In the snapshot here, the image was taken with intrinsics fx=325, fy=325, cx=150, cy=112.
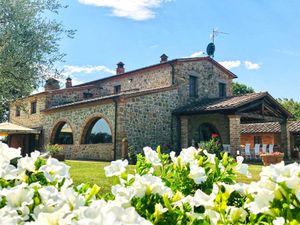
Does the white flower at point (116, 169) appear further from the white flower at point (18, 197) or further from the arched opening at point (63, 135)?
the arched opening at point (63, 135)

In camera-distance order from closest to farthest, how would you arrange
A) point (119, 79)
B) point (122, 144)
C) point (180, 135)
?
point (122, 144) < point (180, 135) < point (119, 79)

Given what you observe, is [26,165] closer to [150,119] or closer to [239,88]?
[150,119]

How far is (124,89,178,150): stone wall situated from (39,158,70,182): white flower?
14827 mm

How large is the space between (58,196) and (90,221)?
0.58m

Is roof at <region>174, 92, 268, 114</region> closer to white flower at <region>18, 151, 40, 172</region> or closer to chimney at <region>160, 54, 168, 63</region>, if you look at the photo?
chimney at <region>160, 54, 168, 63</region>

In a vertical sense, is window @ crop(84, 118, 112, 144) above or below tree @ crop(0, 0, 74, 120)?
below

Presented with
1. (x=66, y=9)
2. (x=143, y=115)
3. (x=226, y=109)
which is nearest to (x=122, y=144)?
(x=143, y=115)

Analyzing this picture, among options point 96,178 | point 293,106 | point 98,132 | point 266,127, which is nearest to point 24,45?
point 96,178

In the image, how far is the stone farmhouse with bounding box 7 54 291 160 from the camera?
56.0ft

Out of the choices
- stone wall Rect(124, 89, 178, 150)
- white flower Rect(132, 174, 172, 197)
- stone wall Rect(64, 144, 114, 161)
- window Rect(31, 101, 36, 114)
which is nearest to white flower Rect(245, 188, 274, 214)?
white flower Rect(132, 174, 172, 197)

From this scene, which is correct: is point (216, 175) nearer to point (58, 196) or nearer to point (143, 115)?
point (58, 196)

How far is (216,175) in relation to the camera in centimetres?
234

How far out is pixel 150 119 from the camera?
1814 centimetres

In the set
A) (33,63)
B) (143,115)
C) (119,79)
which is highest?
(119,79)
